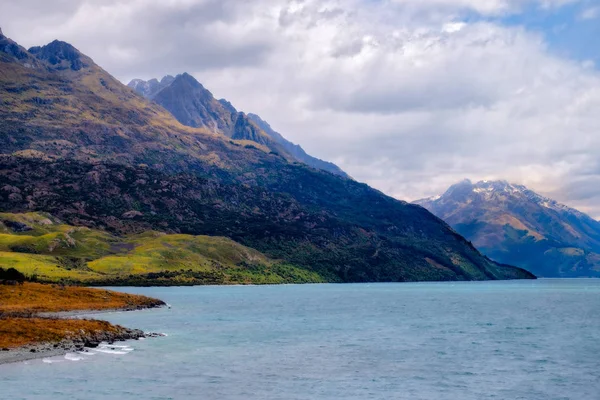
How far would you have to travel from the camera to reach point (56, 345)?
88188 mm

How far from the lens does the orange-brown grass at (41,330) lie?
87.2m

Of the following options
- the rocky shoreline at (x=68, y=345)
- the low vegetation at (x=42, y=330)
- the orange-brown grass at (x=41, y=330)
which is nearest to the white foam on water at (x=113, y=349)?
the rocky shoreline at (x=68, y=345)

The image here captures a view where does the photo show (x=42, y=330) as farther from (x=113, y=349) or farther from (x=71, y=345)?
(x=113, y=349)

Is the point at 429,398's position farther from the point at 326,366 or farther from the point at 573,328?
the point at 573,328

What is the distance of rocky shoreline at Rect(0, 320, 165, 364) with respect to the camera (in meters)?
80.6

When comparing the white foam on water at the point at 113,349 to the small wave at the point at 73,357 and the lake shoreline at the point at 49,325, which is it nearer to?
the lake shoreline at the point at 49,325

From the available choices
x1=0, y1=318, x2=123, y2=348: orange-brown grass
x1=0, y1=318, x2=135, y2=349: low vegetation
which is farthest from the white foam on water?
x1=0, y1=318, x2=123, y2=348: orange-brown grass

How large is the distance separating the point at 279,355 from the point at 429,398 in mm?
33654

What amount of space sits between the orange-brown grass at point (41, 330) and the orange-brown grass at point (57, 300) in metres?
16.6

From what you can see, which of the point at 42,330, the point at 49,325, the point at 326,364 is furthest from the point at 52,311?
the point at 326,364

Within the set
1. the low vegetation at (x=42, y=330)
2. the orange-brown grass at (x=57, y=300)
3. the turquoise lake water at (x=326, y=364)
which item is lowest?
the turquoise lake water at (x=326, y=364)

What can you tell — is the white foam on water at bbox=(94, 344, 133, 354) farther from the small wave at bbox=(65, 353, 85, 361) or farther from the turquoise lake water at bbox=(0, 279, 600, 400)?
the small wave at bbox=(65, 353, 85, 361)

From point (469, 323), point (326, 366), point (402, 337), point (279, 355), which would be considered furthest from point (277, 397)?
point (469, 323)

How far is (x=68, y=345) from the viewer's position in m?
90.1
